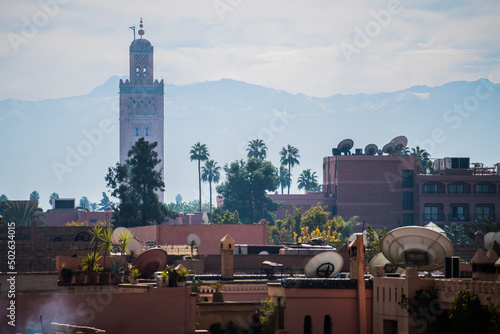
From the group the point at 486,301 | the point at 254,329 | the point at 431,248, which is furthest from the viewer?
the point at 254,329

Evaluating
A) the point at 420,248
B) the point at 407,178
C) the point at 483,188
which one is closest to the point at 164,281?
the point at 420,248

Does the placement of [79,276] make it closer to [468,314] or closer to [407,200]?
[468,314]

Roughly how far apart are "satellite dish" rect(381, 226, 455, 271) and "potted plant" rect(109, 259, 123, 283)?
1427 centimetres

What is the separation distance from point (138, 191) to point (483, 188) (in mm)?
57397

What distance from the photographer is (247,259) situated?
227 feet

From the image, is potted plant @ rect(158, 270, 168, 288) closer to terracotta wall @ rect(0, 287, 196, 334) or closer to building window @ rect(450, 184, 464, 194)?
terracotta wall @ rect(0, 287, 196, 334)

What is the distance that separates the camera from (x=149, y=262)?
176ft

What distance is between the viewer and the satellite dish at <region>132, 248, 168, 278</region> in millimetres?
53644

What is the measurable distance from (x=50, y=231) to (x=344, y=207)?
89.4 m

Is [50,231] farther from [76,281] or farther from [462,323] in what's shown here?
[462,323]

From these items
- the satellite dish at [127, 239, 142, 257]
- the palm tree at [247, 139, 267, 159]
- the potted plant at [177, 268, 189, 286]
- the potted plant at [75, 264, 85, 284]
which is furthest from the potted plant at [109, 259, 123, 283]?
the palm tree at [247, 139, 267, 159]

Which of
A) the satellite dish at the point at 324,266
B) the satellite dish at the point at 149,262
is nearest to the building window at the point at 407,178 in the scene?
the satellite dish at the point at 149,262

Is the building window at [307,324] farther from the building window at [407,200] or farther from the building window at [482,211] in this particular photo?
the building window at [407,200]

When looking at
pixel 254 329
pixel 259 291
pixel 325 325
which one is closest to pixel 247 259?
pixel 259 291
